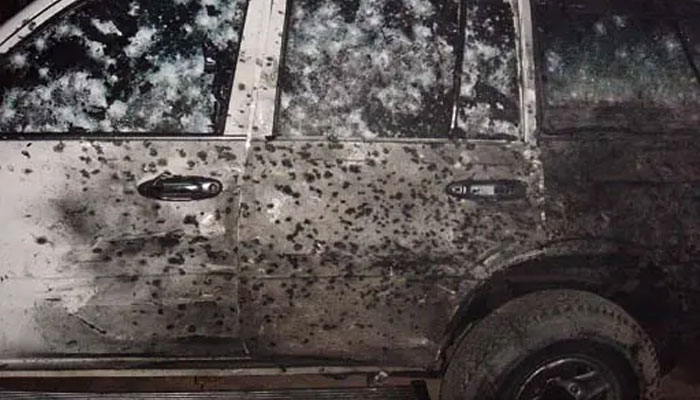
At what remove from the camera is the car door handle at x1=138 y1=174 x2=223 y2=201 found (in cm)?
278

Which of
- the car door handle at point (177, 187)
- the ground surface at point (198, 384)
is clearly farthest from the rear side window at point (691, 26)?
the car door handle at point (177, 187)

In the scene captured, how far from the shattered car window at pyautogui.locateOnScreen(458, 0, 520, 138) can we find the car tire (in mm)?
736

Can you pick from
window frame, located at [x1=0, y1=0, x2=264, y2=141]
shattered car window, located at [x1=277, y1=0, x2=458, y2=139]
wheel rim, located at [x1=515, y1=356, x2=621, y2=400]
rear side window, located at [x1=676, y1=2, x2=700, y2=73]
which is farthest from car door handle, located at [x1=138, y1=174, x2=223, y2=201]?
rear side window, located at [x1=676, y1=2, x2=700, y2=73]

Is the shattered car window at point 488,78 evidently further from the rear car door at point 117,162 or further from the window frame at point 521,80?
the rear car door at point 117,162

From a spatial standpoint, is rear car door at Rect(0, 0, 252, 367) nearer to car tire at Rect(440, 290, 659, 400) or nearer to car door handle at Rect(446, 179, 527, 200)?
car door handle at Rect(446, 179, 527, 200)

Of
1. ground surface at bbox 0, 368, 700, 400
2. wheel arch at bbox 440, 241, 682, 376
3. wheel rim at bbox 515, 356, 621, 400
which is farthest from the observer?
ground surface at bbox 0, 368, 700, 400

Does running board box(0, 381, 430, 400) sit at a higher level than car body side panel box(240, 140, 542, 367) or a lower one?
lower

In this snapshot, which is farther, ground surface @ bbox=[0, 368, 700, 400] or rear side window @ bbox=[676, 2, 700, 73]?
ground surface @ bbox=[0, 368, 700, 400]

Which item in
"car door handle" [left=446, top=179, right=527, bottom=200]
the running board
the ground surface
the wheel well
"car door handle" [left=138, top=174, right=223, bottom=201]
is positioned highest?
"car door handle" [left=138, top=174, right=223, bottom=201]

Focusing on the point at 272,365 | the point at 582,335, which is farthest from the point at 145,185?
the point at 582,335

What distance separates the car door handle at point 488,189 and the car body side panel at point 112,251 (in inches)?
32.1

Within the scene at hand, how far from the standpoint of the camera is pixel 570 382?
3.16 m

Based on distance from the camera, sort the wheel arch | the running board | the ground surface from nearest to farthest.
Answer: the wheel arch, the running board, the ground surface

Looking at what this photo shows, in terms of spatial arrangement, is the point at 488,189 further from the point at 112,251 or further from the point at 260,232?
the point at 112,251
